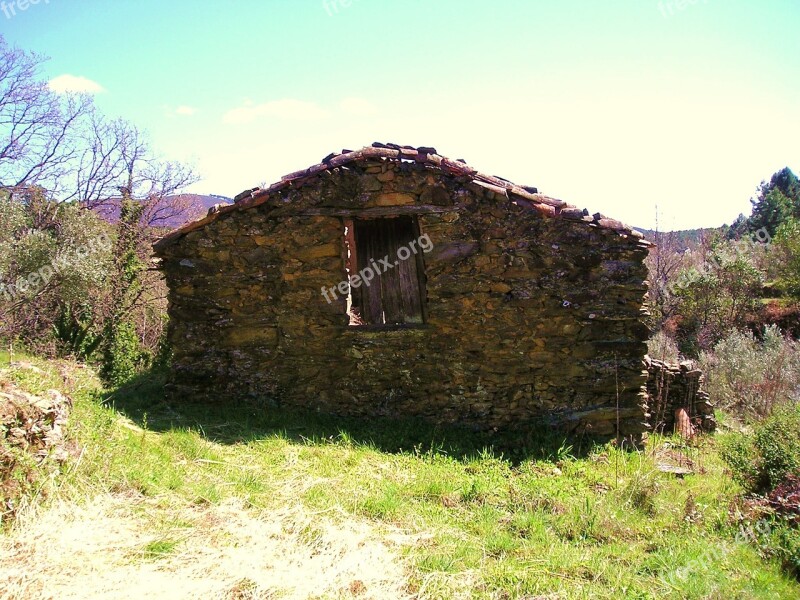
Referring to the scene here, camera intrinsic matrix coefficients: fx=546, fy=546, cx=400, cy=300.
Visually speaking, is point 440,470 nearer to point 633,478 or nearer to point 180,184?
point 633,478

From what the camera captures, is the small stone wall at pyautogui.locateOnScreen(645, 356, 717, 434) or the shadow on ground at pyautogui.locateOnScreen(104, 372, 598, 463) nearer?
the shadow on ground at pyautogui.locateOnScreen(104, 372, 598, 463)

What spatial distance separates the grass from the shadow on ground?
0.03m

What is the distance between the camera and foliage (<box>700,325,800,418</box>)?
9359 millimetres

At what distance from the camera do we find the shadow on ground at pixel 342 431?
21.0ft

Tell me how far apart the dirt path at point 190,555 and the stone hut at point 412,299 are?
3.02 m

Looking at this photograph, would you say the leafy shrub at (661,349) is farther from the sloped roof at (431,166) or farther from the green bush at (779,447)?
the sloped roof at (431,166)

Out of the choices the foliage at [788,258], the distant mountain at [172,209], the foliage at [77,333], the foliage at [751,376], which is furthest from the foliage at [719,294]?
the foliage at [77,333]

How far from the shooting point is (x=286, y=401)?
7.44 m

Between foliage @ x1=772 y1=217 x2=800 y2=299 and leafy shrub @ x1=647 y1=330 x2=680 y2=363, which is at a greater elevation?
foliage @ x1=772 y1=217 x2=800 y2=299

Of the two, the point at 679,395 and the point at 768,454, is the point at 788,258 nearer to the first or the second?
the point at 679,395

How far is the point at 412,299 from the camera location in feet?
24.3

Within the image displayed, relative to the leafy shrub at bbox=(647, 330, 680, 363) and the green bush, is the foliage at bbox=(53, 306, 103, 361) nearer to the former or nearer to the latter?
the green bush

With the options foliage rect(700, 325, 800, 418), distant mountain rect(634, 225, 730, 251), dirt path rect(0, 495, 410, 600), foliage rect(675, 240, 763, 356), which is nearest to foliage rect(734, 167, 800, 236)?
distant mountain rect(634, 225, 730, 251)

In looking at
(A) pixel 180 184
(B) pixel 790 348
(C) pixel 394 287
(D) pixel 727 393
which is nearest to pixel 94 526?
(C) pixel 394 287
